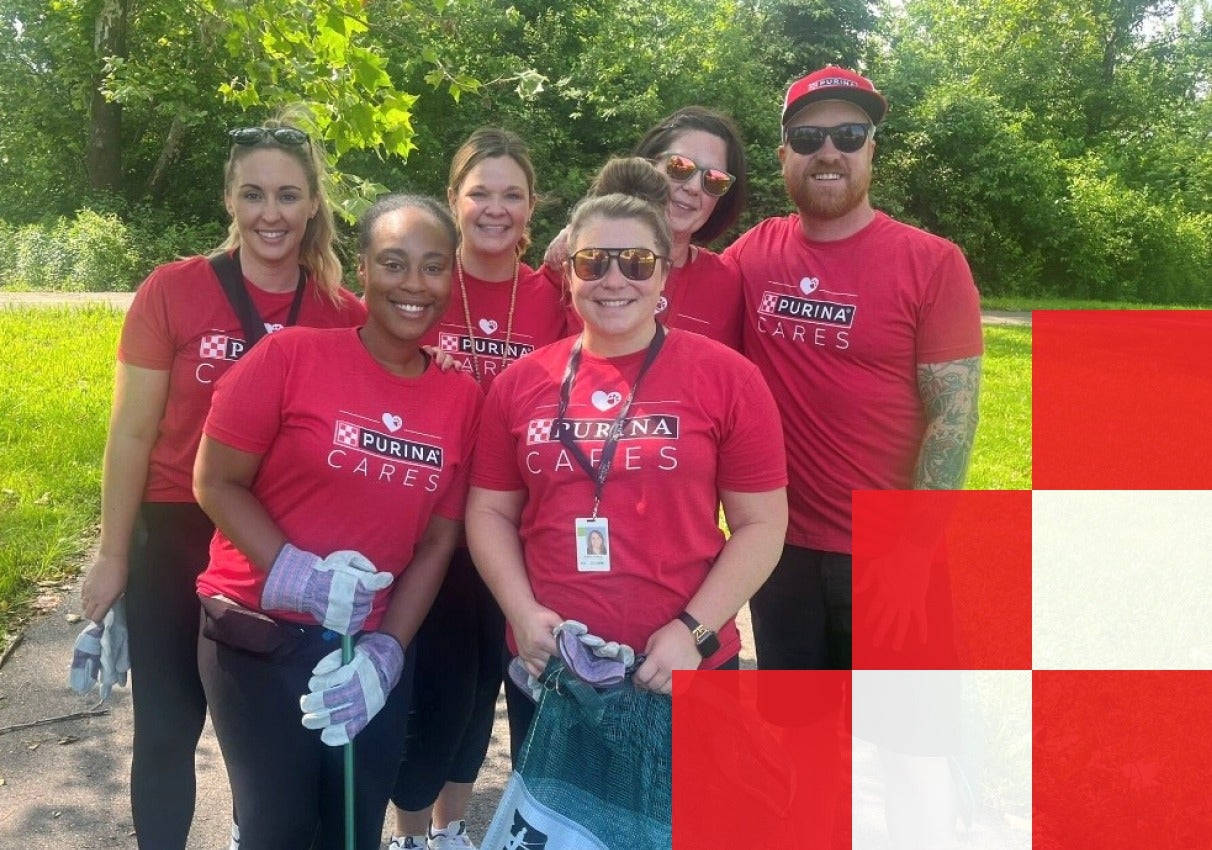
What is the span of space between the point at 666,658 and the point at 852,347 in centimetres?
109

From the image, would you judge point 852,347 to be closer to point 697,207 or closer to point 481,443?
point 697,207

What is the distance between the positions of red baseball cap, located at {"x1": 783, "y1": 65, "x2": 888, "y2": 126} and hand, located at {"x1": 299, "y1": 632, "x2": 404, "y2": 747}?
1862mm

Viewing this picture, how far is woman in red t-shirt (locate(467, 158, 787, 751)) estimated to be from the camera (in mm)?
2387

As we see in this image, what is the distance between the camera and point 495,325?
309 cm

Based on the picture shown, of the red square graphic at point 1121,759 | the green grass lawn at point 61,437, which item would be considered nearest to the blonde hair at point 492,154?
the red square graphic at point 1121,759

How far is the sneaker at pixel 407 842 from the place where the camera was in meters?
3.27

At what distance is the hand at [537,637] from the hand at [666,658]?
205 millimetres

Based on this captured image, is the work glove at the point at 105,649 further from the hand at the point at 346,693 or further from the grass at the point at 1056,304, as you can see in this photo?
the grass at the point at 1056,304

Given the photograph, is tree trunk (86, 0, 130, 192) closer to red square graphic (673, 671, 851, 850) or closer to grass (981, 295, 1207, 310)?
grass (981, 295, 1207, 310)

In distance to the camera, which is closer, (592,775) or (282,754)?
(592,775)

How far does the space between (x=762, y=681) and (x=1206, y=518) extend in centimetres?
523

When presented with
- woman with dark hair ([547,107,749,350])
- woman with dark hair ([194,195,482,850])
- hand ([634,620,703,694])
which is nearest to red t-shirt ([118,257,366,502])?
woman with dark hair ([194,195,482,850])

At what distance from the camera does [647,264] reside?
2.50 meters

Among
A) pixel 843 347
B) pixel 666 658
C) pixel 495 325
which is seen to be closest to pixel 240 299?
pixel 495 325
